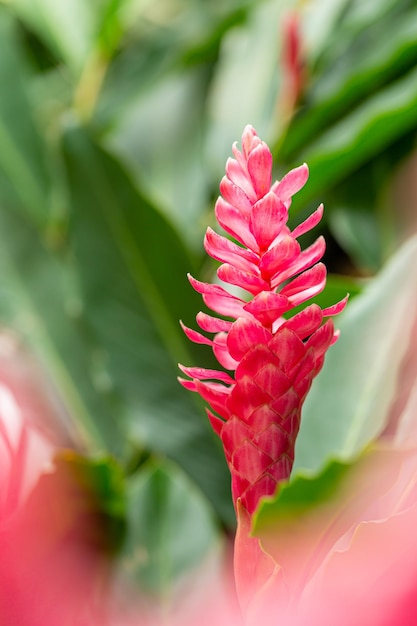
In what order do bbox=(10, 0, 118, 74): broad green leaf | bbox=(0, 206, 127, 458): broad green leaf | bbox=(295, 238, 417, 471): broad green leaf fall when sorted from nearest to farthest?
bbox=(295, 238, 417, 471): broad green leaf, bbox=(0, 206, 127, 458): broad green leaf, bbox=(10, 0, 118, 74): broad green leaf

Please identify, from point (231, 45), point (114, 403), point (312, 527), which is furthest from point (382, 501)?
point (231, 45)

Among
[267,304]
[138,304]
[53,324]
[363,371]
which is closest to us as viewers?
[267,304]

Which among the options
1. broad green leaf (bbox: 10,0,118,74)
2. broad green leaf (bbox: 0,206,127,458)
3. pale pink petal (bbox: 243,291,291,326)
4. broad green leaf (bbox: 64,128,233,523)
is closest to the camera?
pale pink petal (bbox: 243,291,291,326)

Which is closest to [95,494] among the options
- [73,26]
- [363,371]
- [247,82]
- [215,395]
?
[363,371]

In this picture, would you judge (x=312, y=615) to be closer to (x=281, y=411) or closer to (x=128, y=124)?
(x=281, y=411)

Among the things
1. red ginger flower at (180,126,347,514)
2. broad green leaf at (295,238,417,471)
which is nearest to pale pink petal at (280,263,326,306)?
red ginger flower at (180,126,347,514)

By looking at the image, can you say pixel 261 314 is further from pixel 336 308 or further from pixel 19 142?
pixel 19 142

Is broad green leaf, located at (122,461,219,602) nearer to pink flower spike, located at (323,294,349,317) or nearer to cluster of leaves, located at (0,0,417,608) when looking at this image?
cluster of leaves, located at (0,0,417,608)
